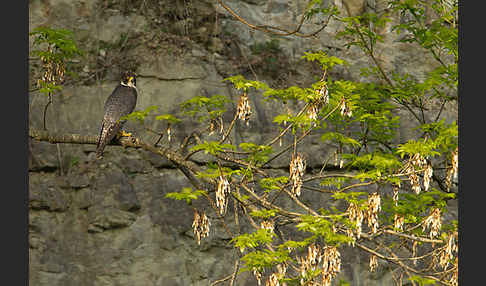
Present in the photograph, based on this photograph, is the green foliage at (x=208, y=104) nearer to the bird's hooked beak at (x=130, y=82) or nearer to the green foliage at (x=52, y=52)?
the green foliage at (x=52, y=52)

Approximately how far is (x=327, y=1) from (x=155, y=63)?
2.72 metres

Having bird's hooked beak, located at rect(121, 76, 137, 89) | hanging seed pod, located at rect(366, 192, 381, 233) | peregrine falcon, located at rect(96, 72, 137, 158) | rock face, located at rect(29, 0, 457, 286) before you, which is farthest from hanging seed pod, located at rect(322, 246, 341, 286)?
rock face, located at rect(29, 0, 457, 286)

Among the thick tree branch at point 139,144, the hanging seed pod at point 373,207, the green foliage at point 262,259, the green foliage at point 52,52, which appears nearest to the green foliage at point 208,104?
the thick tree branch at point 139,144

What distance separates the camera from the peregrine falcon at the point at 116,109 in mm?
4762

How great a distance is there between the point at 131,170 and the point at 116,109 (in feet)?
6.44

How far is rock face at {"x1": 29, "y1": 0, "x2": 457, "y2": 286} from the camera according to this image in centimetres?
659

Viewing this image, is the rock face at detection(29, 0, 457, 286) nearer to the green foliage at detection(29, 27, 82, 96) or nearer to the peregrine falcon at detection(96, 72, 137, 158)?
the peregrine falcon at detection(96, 72, 137, 158)

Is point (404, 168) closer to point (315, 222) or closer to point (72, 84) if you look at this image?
point (315, 222)

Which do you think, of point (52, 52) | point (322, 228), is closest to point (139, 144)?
point (52, 52)

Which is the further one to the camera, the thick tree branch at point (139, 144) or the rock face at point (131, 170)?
the rock face at point (131, 170)

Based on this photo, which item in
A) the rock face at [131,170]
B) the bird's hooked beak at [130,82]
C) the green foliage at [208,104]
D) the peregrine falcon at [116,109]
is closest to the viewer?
the green foliage at [208,104]

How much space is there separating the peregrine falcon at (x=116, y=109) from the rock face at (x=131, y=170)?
3.66 feet

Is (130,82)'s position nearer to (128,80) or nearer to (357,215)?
(128,80)

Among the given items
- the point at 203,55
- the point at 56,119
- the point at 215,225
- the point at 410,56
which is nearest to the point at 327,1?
the point at 410,56
